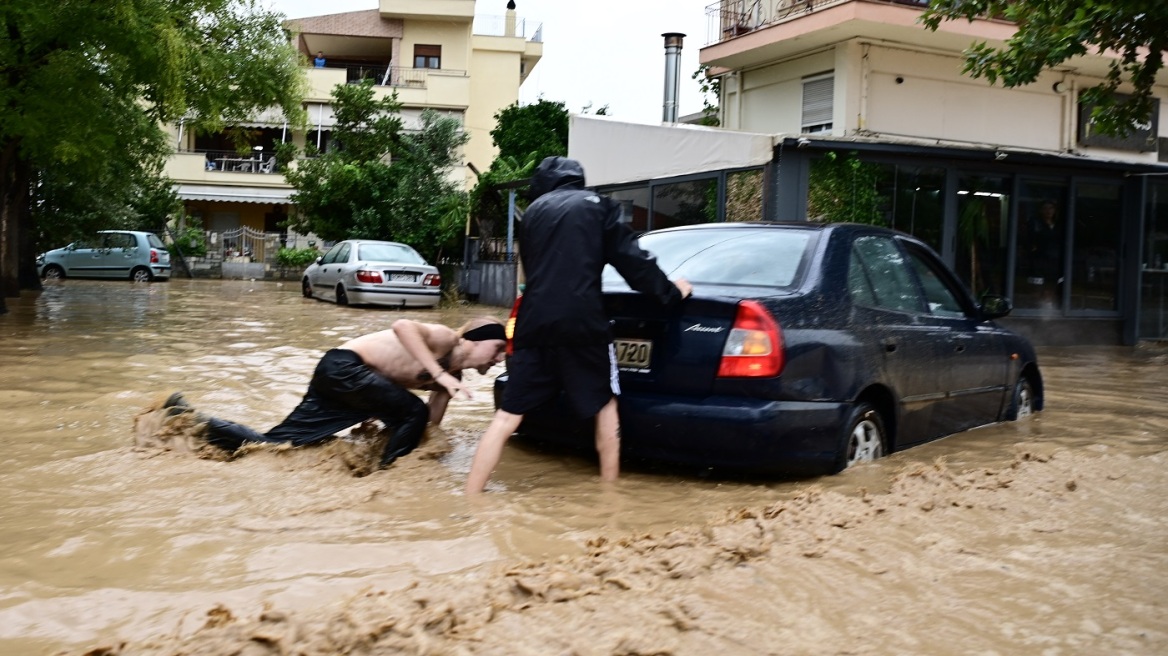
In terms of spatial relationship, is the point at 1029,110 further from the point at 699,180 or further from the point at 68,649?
the point at 68,649

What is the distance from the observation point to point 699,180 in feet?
56.1

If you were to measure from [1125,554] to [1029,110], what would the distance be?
18091 mm

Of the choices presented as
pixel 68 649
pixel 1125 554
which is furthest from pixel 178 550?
pixel 1125 554

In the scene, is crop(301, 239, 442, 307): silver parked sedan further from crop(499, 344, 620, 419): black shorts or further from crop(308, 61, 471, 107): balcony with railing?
crop(308, 61, 471, 107): balcony with railing

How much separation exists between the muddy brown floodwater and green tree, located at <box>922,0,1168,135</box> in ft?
14.6

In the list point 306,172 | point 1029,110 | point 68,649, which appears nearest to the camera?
point 68,649

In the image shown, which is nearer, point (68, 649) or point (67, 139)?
point (68, 649)

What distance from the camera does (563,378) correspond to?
5.23 meters

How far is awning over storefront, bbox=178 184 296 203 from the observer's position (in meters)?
44.7

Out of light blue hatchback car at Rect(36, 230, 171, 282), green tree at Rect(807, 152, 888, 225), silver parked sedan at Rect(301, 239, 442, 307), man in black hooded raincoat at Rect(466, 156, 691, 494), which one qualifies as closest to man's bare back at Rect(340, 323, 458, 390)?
man in black hooded raincoat at Rect(466, 156, 691, 494)

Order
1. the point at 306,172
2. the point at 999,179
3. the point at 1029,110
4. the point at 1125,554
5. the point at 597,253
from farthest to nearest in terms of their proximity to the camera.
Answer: the point at 306,172 < the point at 1029,110 < the point at 999,179 < the point at 597,253 < the point at 1125,554

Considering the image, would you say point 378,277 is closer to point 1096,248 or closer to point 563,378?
point 1096,248

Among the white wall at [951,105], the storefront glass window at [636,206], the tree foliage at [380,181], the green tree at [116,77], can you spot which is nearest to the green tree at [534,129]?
the tree foliage at [380,181]

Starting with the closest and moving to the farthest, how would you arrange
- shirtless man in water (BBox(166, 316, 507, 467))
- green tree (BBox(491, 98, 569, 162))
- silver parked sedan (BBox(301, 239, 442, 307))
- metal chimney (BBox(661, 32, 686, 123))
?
shirtless man in water (BBox(166, 316, 507, 467)) < silver parked sedan (BBox(301, 239, 442, 307)) < metal chimney (BBox(661, 32, 686, 123)) < green tree (BBox(491, 98, 569, 162))
